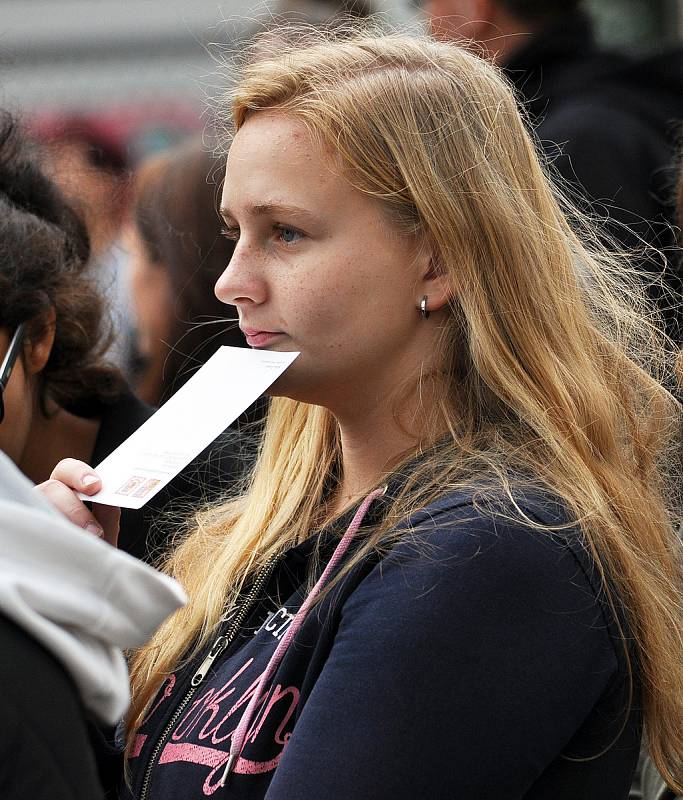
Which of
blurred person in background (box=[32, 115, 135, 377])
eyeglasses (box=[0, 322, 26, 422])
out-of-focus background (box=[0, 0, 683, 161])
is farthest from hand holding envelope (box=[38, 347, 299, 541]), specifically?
out-of-focus background (box=[0, 0, 683, 161])

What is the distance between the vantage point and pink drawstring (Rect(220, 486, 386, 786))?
1591 mm

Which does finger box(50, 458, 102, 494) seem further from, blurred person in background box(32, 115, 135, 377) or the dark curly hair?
blurred person in background box(32, 115, 135, 377)

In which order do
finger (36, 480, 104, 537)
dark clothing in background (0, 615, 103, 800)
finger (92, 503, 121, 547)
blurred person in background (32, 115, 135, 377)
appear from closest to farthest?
1. dark clothing in background (0, 615, 103, 800)
2. finger (36, 480, 104, 537)
3. finger (92, 503, 121, 547)
4. blurred person in background (32, 115, 135, 377)

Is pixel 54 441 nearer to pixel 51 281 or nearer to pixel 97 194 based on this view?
pixel 51 281

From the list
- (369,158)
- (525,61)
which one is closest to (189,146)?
(525,61)

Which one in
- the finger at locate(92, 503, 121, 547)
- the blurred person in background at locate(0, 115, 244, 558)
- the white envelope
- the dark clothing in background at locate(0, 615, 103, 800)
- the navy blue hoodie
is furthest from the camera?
the blurred person in background at locate(0, 115, 244, 558)

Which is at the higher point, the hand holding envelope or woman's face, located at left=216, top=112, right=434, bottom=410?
woman's face, located at left=216, top=112, right=434, bottom=410

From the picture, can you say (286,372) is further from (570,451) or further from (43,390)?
(43,390)

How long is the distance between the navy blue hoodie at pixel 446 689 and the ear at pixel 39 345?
40.7 inches

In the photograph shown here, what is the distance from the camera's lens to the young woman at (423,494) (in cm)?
146

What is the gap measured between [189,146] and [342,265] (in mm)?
1840

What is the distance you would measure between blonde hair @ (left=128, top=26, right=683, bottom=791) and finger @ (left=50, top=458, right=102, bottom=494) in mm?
357

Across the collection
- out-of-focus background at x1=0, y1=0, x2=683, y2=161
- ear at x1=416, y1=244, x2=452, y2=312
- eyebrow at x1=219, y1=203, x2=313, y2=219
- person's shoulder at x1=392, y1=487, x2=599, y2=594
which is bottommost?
out-of-focus background at x1=0, y1=0, x2=683, y2=161

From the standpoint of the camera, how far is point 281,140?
5.83ft
